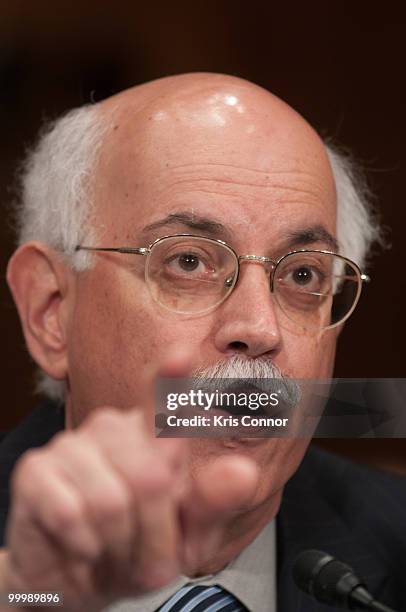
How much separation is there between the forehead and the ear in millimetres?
159

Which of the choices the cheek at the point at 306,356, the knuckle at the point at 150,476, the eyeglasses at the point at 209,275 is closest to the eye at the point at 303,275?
the eyeglasses at the point at 209,275

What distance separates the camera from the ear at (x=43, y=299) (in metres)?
1.58

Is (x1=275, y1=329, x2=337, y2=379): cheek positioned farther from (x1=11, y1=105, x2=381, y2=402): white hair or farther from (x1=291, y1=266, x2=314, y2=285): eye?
(x1=11, y1=105, x2=381, y2=402): white hair

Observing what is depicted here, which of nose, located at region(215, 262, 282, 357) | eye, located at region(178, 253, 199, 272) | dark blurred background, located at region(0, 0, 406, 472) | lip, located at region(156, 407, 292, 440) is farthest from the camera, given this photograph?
dark blurred background, located at region(0, 0, 406, 472)

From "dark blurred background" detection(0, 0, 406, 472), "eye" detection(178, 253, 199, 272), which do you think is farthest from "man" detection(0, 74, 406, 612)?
"dark blurred background" detection(0, 0, 406, 472)

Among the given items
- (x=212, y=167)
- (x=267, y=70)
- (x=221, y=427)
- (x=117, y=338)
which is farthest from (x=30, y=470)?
(x=267, y=70)

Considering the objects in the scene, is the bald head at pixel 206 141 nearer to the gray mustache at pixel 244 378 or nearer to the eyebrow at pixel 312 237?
the eyebrow at pixel 312 237

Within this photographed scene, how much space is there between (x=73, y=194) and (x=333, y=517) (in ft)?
2.76

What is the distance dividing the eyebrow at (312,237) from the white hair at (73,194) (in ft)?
0.56

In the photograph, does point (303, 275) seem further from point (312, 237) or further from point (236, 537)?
point (236, 537)

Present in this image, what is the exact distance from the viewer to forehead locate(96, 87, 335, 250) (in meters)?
1.45

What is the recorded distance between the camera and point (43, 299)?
5.27 ft

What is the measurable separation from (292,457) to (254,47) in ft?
3.94

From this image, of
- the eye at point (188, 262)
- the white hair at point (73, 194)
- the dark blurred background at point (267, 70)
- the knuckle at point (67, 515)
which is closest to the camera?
the knuckle at point (67, 515)
